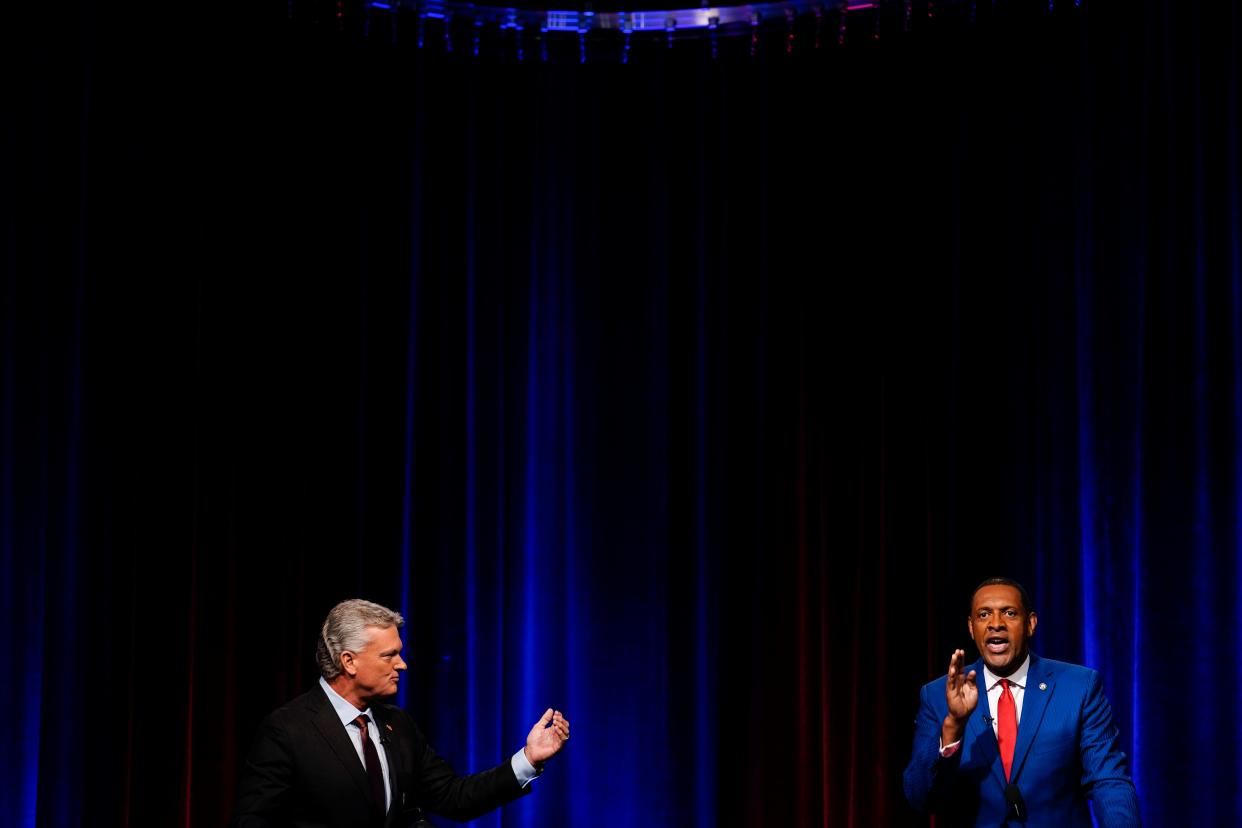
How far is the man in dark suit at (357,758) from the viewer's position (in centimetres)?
349

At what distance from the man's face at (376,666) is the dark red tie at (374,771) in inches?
3.6

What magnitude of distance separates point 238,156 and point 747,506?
Answer: 7.64ft

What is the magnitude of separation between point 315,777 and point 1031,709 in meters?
1.83

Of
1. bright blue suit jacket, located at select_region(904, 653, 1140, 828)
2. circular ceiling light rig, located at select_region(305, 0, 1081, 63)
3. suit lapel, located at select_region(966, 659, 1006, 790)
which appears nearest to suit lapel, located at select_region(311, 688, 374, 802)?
bright blue suit jacket, located at select_region(904, 653, 1140, 828)

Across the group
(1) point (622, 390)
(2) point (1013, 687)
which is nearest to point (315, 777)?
(2) point (1013, 687)

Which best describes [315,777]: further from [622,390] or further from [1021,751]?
[622,390]

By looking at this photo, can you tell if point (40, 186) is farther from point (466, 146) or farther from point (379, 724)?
point (379, 724)

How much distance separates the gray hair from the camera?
365 centimetres

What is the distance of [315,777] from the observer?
351cm

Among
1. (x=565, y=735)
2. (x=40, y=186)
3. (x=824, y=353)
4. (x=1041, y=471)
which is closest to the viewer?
(x=565, y=735)

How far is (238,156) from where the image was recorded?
5234 millimetres

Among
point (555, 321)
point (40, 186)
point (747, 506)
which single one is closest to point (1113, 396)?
point (747, 506)

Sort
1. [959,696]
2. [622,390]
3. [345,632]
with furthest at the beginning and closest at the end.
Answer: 1. [622,390]
2. [345,632]
3. [959,696]

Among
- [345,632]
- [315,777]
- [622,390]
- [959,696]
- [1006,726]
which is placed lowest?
[315,777]
